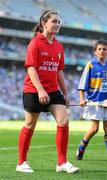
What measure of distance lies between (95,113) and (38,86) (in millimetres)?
2381

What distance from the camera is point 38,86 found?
21.4 feet

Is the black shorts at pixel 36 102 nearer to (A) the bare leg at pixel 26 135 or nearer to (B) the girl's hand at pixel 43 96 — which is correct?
(A) the bare leg at pixel 26 135

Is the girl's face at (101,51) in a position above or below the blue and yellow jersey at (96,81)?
above

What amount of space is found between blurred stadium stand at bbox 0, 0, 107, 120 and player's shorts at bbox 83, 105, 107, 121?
31057 millimetres

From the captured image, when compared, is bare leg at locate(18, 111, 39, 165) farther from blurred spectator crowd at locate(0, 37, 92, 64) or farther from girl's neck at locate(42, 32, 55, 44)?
blurred spectator crowd at locate(0, 37, 92, 64)

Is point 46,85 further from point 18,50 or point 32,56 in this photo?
point 18,50

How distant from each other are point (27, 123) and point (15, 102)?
119 feet

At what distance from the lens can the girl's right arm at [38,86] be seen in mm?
6477

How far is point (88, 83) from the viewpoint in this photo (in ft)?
28.6

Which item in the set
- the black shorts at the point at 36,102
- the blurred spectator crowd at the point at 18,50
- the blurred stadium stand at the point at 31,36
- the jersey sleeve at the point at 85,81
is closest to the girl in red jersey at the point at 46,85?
the black shorts at the point at 36,102

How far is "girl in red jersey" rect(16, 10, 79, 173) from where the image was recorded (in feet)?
21.9

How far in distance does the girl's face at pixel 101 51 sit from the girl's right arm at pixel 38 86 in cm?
227

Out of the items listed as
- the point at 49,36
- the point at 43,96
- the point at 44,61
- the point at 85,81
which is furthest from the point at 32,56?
the point at 85,81

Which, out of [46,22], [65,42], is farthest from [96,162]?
[65,42]
